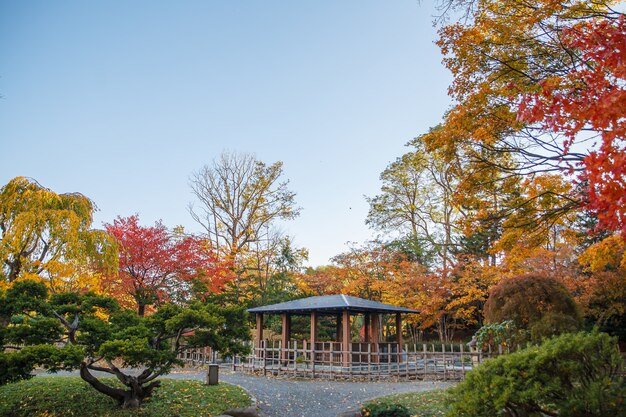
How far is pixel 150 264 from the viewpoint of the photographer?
596 inches

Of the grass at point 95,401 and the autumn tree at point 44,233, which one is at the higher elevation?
the autumn tree at point 44,233

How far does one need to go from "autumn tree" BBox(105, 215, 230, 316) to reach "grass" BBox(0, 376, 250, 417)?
6.24 m

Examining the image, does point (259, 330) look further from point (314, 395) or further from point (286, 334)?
point (314, 395)

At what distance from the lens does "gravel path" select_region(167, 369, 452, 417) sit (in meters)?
8.06

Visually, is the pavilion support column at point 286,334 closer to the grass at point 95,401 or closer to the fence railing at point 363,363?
the fence railing at point 363,363

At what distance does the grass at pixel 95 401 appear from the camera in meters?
6.56

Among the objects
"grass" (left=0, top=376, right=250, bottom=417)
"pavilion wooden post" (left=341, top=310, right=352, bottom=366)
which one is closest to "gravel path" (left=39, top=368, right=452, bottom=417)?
"grass" (left=0, top=376, right=250, bottom=417)

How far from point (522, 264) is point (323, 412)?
14.2 metres

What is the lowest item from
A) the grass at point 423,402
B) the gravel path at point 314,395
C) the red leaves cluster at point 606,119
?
the gravel path at point 314,395

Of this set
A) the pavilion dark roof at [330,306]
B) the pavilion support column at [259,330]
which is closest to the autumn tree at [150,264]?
the pavilion support column at [259,330]

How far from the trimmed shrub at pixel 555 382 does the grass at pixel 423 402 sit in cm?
248

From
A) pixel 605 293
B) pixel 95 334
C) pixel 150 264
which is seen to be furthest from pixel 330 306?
pixel 605 293

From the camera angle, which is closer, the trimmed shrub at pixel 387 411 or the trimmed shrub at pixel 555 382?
the trimmed shrub at pixel 555 382

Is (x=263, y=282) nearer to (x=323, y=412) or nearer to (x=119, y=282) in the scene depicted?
(x=119, y=282)
